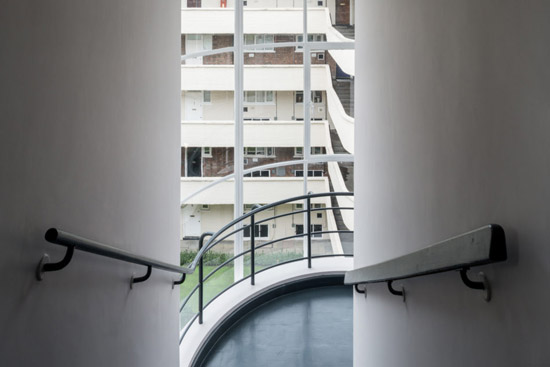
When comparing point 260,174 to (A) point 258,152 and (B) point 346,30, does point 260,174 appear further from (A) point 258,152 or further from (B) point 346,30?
(B) point 346,30

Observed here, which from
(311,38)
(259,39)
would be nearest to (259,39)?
(259,39)

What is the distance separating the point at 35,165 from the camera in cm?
137

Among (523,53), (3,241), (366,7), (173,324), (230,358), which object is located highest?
(366,7)

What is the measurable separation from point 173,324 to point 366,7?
6.65ft

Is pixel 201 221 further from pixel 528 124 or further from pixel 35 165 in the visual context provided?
pixel 528 124

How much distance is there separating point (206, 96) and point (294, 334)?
2768 mm

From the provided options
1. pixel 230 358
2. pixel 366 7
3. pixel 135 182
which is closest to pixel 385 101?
pixel 366 7

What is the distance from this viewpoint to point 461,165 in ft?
4.87

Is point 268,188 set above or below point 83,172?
below

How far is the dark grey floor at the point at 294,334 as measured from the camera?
4.57m

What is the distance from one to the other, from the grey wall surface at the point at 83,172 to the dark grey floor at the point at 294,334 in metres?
1.79

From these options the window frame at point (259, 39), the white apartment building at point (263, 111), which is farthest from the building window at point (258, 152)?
the window frame at point (259, 39)

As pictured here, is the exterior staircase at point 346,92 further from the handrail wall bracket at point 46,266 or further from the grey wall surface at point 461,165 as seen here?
the handrail wall bracket at point 46,266

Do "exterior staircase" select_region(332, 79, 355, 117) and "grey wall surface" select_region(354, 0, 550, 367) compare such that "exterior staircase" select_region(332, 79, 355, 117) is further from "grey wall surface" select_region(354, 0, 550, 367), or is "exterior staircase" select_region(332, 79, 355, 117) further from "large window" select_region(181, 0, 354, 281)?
"grey wall surface" select_region(354, 0, 550, 367)
